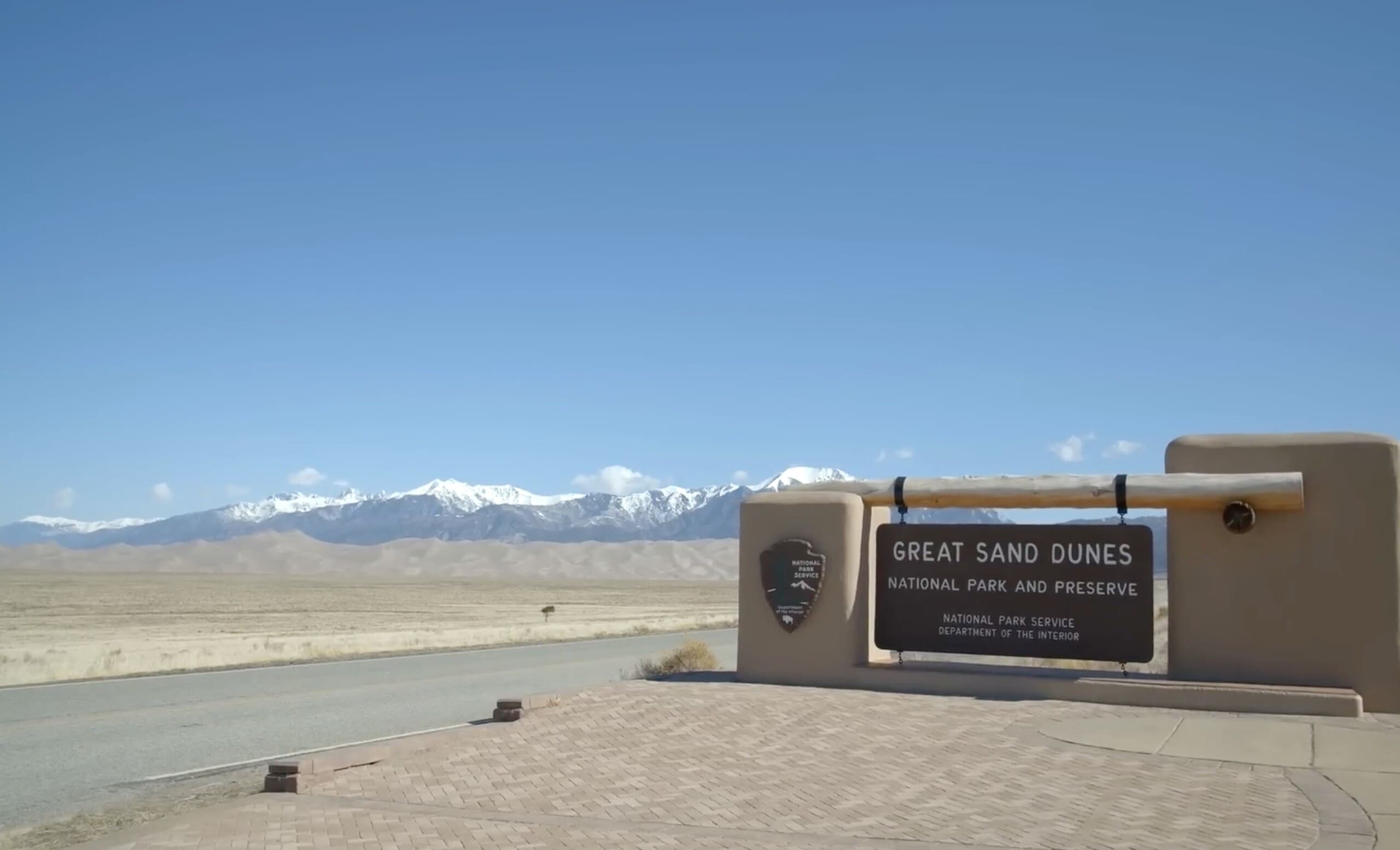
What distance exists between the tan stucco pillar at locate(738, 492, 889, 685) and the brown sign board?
322mm

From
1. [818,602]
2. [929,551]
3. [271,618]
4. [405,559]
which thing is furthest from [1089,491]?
[405,559]

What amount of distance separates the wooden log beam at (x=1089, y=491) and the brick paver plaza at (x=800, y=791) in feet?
8.20

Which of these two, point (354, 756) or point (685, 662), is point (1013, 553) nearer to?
point (685, 662)

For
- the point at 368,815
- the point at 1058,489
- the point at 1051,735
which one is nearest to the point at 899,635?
the point at 1058,489

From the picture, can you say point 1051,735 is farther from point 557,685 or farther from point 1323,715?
point 557,685

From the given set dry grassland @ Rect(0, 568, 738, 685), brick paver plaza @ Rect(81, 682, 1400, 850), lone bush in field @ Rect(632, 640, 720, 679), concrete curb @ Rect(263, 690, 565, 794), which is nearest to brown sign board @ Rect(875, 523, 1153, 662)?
brick paver plaza @ Rect(81, 682, 1400, 850)

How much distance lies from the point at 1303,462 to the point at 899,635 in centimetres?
522

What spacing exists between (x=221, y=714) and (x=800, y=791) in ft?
33.8

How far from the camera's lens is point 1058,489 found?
15.3 m

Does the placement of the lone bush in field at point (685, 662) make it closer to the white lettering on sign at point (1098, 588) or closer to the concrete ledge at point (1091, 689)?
the concrete ledge at point (1091, 689)

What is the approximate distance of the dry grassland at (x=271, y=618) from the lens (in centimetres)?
2550

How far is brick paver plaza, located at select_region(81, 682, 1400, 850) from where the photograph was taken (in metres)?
8.30

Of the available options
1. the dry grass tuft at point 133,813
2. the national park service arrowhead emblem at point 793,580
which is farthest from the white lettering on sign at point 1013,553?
the dry grass tuft at point 133,813

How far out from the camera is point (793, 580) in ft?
53.5
